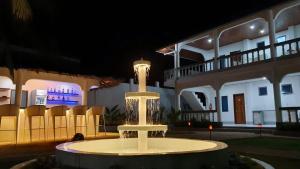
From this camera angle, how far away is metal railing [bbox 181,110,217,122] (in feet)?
58.9

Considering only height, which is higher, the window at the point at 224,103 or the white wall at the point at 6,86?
the white wall at the point at 6,86

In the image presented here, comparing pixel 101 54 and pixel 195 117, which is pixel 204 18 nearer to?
pixel 195 117

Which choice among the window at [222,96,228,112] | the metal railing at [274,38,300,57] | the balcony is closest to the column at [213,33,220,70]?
the balcony

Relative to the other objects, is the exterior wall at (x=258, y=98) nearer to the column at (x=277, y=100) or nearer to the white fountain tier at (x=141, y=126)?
the column at (x=277, y=100)

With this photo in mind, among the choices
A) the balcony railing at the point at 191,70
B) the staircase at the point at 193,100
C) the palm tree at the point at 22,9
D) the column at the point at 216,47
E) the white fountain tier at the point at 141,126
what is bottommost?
the white fountain tier at the point at 141,126

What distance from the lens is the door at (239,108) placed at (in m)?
18.9

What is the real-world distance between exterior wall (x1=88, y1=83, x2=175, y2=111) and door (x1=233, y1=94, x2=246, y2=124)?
6887 mm

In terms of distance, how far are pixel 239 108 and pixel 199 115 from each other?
3012 millimetres

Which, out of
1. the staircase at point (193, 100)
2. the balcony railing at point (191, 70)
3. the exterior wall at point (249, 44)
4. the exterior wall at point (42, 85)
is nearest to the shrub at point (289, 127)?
the exterior wall at point (249, 44)

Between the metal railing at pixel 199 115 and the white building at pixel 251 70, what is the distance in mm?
223

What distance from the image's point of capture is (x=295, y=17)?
15.2 meters

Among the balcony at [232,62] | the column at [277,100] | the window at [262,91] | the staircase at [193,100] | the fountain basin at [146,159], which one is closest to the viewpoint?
the fountain basin at [146,159]

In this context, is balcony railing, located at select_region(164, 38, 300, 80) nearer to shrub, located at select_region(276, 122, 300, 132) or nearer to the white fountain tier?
shrub, located at select_region(276, 122, 300, 132)

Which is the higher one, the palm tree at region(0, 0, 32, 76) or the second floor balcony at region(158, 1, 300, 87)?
the second floor balcony at region(158, 1, 300, 87)
